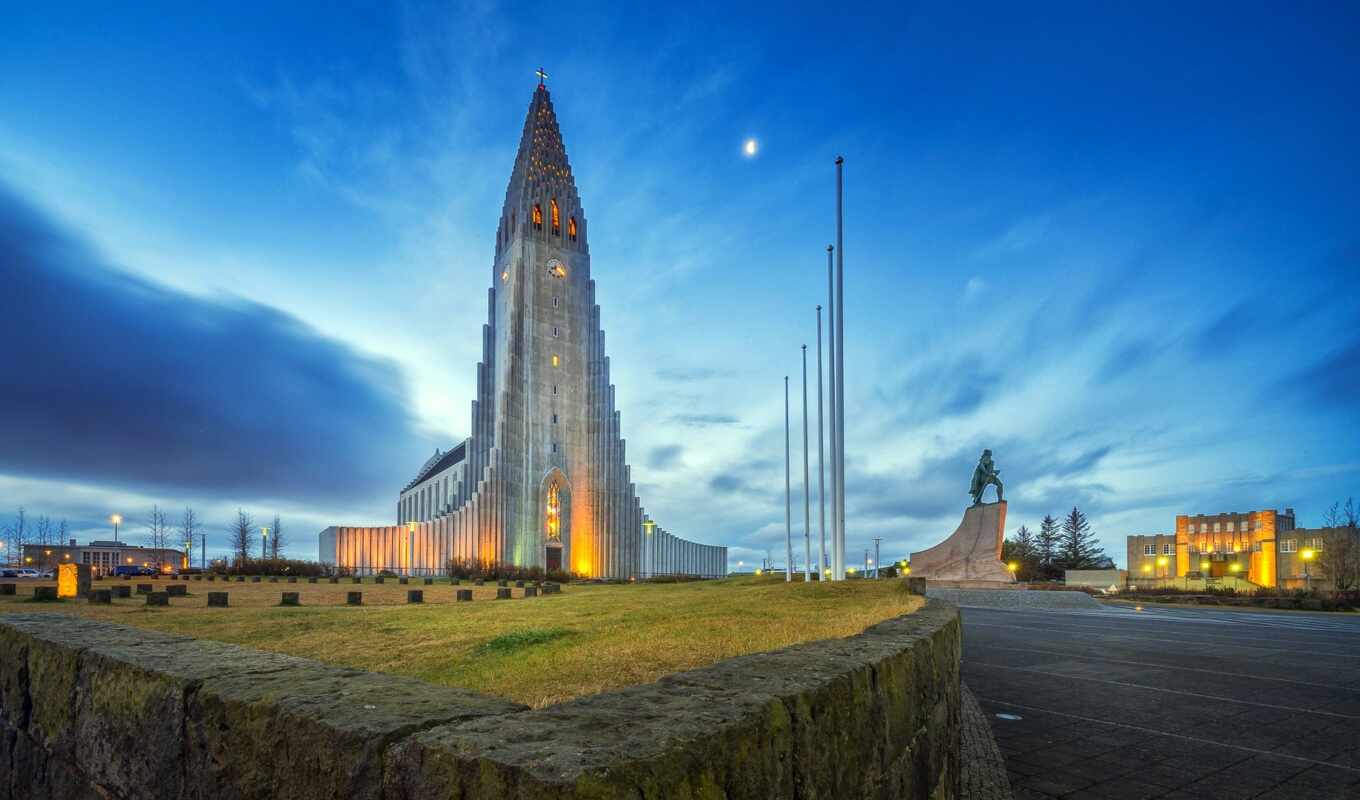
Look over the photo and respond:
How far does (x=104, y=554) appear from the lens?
107 meters

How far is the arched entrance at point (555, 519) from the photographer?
222 ft

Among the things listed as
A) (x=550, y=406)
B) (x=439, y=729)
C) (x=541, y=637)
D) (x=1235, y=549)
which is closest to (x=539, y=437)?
(x=550, y=406)

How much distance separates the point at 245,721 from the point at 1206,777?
7.21 metres

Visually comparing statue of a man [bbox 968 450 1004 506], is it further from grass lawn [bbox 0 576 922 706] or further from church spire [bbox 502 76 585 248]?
church spire [bbox 502 76 585 248]

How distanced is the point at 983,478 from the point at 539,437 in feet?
133

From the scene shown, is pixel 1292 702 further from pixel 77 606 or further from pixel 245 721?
pixel 77 606

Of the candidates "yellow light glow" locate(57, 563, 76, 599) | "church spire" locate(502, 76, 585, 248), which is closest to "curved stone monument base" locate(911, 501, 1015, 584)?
"yellow light glow" locate(57, 563, 76, 599)

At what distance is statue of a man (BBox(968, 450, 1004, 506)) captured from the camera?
4484cm

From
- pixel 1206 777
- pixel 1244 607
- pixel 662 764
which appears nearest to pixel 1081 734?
pixel 1206 777

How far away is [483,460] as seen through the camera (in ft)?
229

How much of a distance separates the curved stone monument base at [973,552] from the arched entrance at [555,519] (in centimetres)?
3534

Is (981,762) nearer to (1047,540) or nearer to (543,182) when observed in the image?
(543,182)

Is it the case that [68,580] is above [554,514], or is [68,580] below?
above

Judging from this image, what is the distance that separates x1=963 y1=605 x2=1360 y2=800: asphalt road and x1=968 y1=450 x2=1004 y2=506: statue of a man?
94.3 ft
